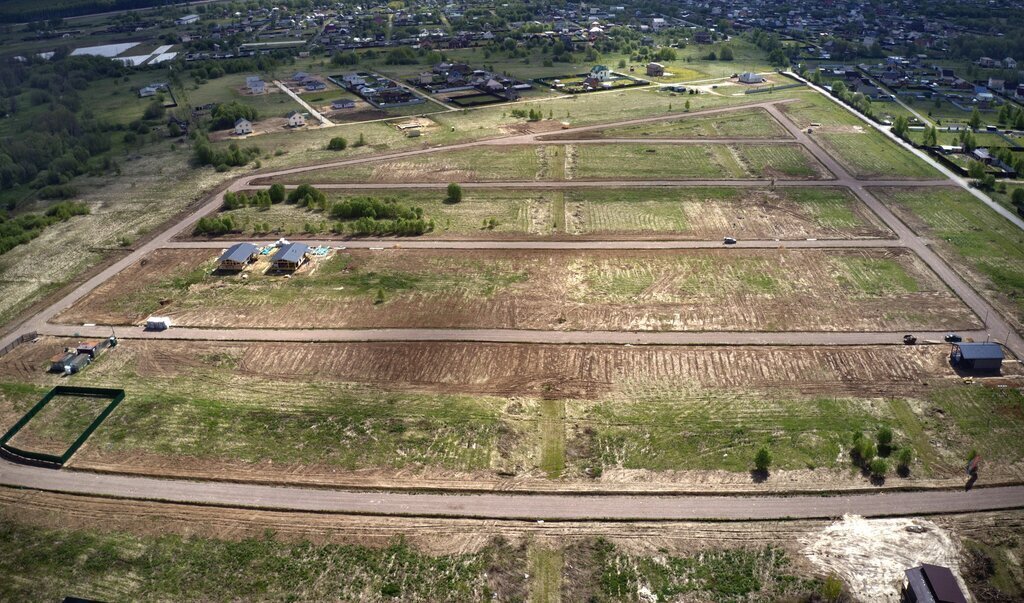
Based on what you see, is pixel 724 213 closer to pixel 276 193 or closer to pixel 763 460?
pixel 763 460

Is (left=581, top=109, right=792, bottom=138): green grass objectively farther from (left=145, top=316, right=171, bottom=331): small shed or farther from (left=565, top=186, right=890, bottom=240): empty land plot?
(left=145, top=316, right=171, bottom=331): small shed

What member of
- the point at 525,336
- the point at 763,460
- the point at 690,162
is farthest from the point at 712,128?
the point at 763,460

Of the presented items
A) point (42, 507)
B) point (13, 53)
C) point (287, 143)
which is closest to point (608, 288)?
point (42, 507)

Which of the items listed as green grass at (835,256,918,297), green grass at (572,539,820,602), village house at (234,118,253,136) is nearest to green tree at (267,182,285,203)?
village house at (234,118,253,136)

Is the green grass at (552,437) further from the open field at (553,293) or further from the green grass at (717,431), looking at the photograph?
the open field at (553,293)

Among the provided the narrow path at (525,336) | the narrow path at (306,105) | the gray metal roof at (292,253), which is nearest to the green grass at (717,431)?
the narrow path at (525,336)

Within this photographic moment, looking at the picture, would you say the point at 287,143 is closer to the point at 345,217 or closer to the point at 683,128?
the point at 345,217
